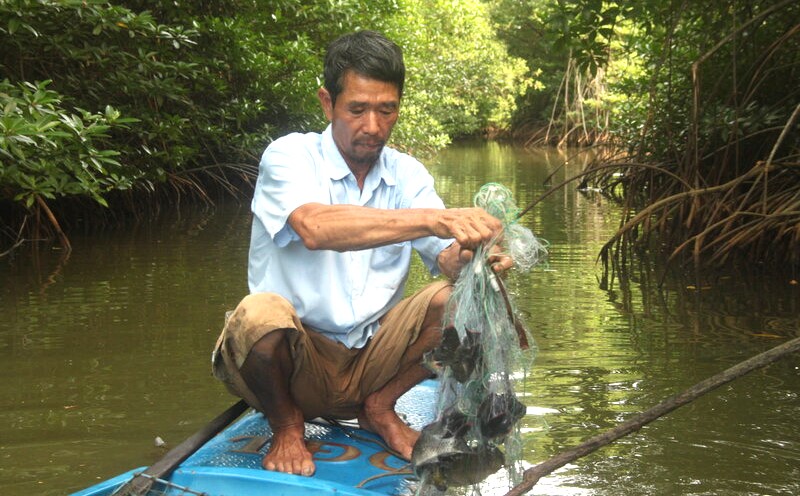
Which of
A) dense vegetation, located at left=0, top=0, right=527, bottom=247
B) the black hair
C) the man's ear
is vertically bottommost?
the man's ear

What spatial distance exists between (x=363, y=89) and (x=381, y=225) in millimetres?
470

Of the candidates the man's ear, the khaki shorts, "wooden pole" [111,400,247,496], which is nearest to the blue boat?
"wooden pole" [111,400,247,496]

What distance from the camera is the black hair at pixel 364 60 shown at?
284 centimetres

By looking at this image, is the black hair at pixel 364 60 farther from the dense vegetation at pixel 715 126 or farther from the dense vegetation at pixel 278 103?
the dense vegetation at pixel 715 126

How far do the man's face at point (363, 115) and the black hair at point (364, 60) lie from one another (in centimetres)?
2

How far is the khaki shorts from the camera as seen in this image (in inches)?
106

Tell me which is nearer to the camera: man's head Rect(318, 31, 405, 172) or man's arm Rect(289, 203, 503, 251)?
man's arm Rect(289, 203, 503, 251)

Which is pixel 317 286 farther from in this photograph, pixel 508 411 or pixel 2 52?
pixel 2 52

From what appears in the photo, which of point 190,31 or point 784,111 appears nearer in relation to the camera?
point 784,111

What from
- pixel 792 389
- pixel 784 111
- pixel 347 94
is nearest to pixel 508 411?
pixel 347 94

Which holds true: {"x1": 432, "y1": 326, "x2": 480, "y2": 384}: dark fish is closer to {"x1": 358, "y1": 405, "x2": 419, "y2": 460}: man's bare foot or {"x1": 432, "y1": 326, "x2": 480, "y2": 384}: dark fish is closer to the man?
the man

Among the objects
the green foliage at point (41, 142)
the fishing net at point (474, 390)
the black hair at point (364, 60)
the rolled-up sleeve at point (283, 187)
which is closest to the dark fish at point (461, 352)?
the fishing net at point (474, 390)

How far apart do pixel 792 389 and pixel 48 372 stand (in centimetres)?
317

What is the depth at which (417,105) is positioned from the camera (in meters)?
17.9
